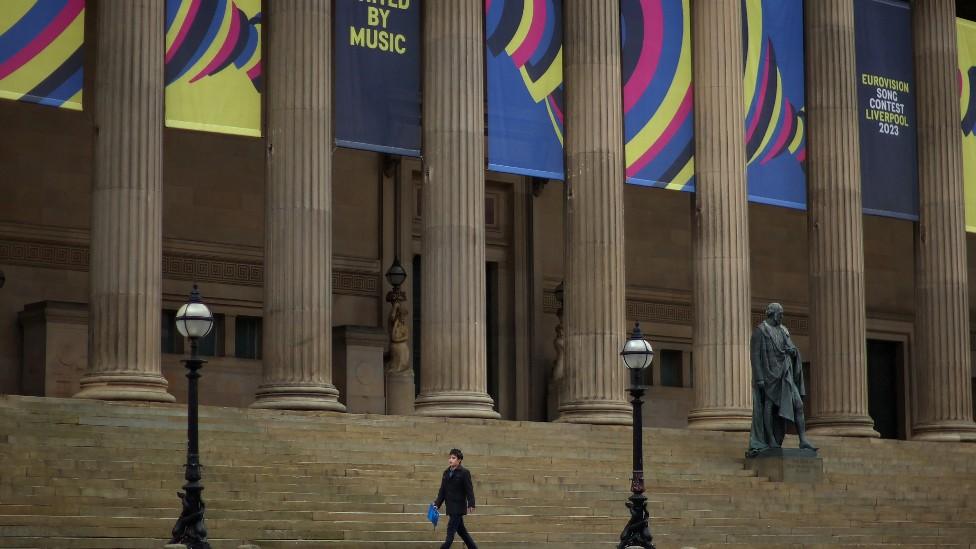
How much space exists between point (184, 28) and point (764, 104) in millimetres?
13574

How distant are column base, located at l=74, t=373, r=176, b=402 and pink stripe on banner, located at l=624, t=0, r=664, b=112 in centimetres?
1211

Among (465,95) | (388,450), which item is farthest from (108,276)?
(465,95)

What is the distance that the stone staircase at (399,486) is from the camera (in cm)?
2420

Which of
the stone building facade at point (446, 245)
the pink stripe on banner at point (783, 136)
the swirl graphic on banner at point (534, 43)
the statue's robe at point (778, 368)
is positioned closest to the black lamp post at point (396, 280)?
the stone building facade at point (446, 245)

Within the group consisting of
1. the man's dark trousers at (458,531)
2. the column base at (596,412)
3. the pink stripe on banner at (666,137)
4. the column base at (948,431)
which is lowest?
the man's dark trousers at (458,531)

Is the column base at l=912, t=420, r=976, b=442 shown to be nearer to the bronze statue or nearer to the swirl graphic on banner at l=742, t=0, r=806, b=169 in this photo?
the swirl graphic on banner at l=742, t=0, r=806, b=169

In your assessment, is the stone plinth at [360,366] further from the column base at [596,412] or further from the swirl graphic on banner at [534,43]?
the swirl graphic on banner at [534,43]

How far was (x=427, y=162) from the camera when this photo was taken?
35250 millimetres

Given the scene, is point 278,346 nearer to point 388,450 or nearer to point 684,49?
point 388,450

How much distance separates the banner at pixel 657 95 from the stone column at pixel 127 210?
1049 cm

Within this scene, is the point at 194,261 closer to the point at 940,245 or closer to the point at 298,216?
the point at 298,216

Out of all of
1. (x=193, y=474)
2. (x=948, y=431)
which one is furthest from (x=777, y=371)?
(x=193, y=474)

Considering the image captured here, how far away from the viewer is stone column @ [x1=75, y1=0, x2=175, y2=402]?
30859 millimetres

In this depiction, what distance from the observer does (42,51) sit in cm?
3122
